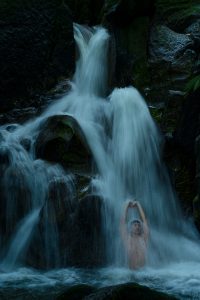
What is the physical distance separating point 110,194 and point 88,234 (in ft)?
3.12

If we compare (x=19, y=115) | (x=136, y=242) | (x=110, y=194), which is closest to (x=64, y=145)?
(x=110, y=194)

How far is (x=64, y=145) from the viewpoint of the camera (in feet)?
31.7

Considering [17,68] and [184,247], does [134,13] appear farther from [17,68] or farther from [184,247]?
[184,247]

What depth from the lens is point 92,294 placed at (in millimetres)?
4984

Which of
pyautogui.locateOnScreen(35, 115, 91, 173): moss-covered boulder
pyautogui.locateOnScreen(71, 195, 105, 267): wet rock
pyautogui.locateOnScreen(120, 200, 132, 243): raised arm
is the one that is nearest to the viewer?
pyautogui.locateOnScreen(120, 200, 132, 243): raised arm

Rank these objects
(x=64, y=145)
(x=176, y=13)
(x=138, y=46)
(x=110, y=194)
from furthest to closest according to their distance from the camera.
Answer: (x=176, y=13)
(x=138, y=46)
(x=64, y=145)
(x=110, y=194)

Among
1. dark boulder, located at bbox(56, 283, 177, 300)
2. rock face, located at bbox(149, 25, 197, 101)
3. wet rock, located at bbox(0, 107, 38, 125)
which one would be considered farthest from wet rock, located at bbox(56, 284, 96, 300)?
wet rock, located at bbox(0, 107, 38, 125)

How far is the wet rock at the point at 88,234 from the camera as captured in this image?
326 inches

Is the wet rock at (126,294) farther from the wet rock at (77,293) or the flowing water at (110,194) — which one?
the flowing water at (110,194)

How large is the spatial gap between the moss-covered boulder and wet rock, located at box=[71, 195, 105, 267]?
1094 millimetres

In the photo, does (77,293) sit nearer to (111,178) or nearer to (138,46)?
(111,178)

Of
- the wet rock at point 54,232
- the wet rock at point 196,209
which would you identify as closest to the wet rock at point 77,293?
the wet rock at point 54,232

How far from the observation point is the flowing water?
25.3ft

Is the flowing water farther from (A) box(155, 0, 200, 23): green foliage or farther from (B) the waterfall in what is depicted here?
(A) box(155, 0, 200, 23): green foliage
